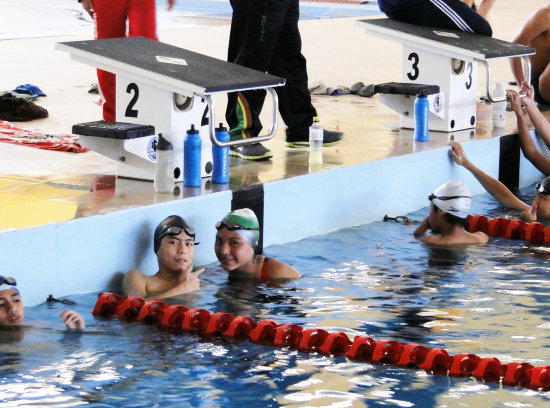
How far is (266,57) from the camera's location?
6043 millimetres

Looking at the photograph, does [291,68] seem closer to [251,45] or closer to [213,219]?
[251,45]

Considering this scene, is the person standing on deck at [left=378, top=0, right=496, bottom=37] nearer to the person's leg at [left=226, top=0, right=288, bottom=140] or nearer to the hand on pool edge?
the person's leg at [left=226, top=0, right=288, bottom=140]

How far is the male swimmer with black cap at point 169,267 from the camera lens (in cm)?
473

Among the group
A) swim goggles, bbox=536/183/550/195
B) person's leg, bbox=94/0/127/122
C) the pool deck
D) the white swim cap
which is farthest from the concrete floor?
swim goggles, bbox=536/183/550/195

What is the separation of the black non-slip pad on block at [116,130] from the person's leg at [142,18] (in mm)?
906

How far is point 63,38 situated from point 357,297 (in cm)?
882

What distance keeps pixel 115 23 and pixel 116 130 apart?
1.11 metres

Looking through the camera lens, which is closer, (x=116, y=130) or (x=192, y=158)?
(x=116, y=130)

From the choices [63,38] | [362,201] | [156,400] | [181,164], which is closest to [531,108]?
[362,201]

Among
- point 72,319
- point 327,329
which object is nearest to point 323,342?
point 327,329

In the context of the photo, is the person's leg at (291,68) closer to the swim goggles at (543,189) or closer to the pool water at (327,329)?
the pool water at (327,329)

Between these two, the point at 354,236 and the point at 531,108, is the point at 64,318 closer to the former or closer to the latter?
the point at 354,236

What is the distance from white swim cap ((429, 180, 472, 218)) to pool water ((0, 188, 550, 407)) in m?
0.22

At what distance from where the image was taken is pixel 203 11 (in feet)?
63.1
